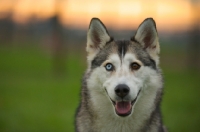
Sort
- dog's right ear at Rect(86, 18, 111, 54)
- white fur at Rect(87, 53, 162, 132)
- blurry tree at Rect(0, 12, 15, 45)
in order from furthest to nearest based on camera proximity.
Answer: blurry tree at Rect(0, 12, 15, 45), dog's right ear at Rect(86, 18, 111, 54), white fur at Rect(87, 53, 162, 132)

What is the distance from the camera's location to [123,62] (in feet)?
20.5

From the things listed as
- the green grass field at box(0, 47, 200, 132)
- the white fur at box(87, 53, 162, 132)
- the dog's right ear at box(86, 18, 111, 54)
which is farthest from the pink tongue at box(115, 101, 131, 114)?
the green grass field at box(0, 47, 200, 132)

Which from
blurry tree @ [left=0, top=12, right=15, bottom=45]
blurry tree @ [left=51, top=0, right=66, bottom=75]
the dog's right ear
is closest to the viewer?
the dog's right ear

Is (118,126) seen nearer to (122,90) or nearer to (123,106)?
(123,106)

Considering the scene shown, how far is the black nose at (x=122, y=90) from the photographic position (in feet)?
19.0

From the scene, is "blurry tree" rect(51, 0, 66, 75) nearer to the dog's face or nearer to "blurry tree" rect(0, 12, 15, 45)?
"blurry tree" rect(0, 12, 15, 45)

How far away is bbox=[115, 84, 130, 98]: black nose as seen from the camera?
19.0ft

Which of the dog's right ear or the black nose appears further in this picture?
the dog's right ear

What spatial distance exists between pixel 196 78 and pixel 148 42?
60.9 ft

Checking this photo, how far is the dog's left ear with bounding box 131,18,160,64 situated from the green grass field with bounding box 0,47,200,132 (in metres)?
1.76

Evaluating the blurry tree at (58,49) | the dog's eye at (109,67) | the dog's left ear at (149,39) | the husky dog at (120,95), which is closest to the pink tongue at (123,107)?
the husky dog at (120,95)

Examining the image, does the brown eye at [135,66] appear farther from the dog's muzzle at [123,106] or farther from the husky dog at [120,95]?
the dog's muzzle at [123,106]

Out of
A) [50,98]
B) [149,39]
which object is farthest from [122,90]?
[50,98]

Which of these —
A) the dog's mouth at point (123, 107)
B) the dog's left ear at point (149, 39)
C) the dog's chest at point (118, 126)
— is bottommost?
the dog's chest at point (118, 126)
